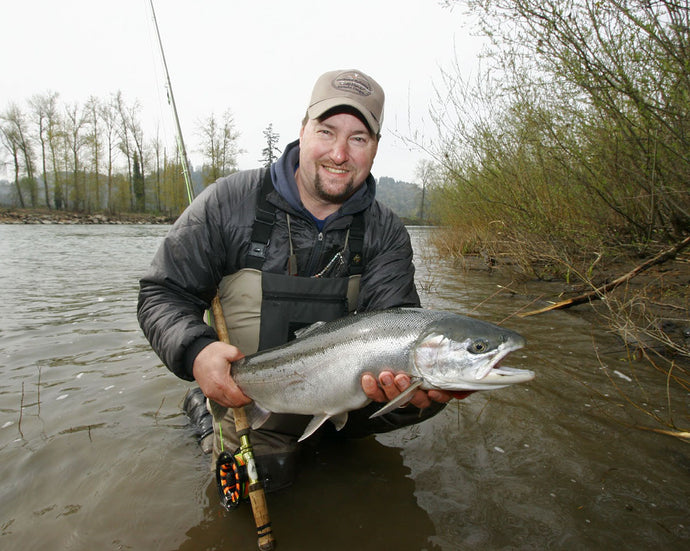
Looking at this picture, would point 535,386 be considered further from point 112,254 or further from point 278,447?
point 112,254

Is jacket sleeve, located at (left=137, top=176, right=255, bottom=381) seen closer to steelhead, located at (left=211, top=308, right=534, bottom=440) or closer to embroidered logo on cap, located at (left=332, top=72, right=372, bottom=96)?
steelhead, located at (left=211, top=308, right=534, bottom=440)

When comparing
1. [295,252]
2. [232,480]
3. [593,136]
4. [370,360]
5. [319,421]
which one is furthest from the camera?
[593,136]

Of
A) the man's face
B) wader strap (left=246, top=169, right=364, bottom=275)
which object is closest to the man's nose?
the man's face

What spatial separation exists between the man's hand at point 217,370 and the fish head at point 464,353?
41.3 inches

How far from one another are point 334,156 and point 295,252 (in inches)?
28.5

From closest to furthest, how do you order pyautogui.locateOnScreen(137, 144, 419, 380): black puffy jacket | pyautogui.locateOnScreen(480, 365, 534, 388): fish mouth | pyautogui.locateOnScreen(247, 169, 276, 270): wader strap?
pyautogui.locateOnScreen(480, 365, 534, 388): fish mouth < pyautogui.locateOnScreen(137, 144, 419, 380): black puffy jacket < pyautogui.locateOnScreen(247, 169, 276, 270): wader strap

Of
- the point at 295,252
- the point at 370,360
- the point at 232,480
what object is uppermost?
the point at 295,252

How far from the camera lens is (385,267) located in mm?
3162

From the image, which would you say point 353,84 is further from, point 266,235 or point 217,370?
point 217,370

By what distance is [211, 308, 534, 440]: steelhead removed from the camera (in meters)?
2.17

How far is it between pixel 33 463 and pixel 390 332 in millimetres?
2749

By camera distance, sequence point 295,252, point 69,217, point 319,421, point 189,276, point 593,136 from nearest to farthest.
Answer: point 319,421
point 189,276
point 295,252
point 593,136
point 69,217

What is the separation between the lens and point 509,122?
806 cm

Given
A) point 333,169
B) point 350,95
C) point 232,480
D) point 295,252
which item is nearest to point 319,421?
point 232,480
